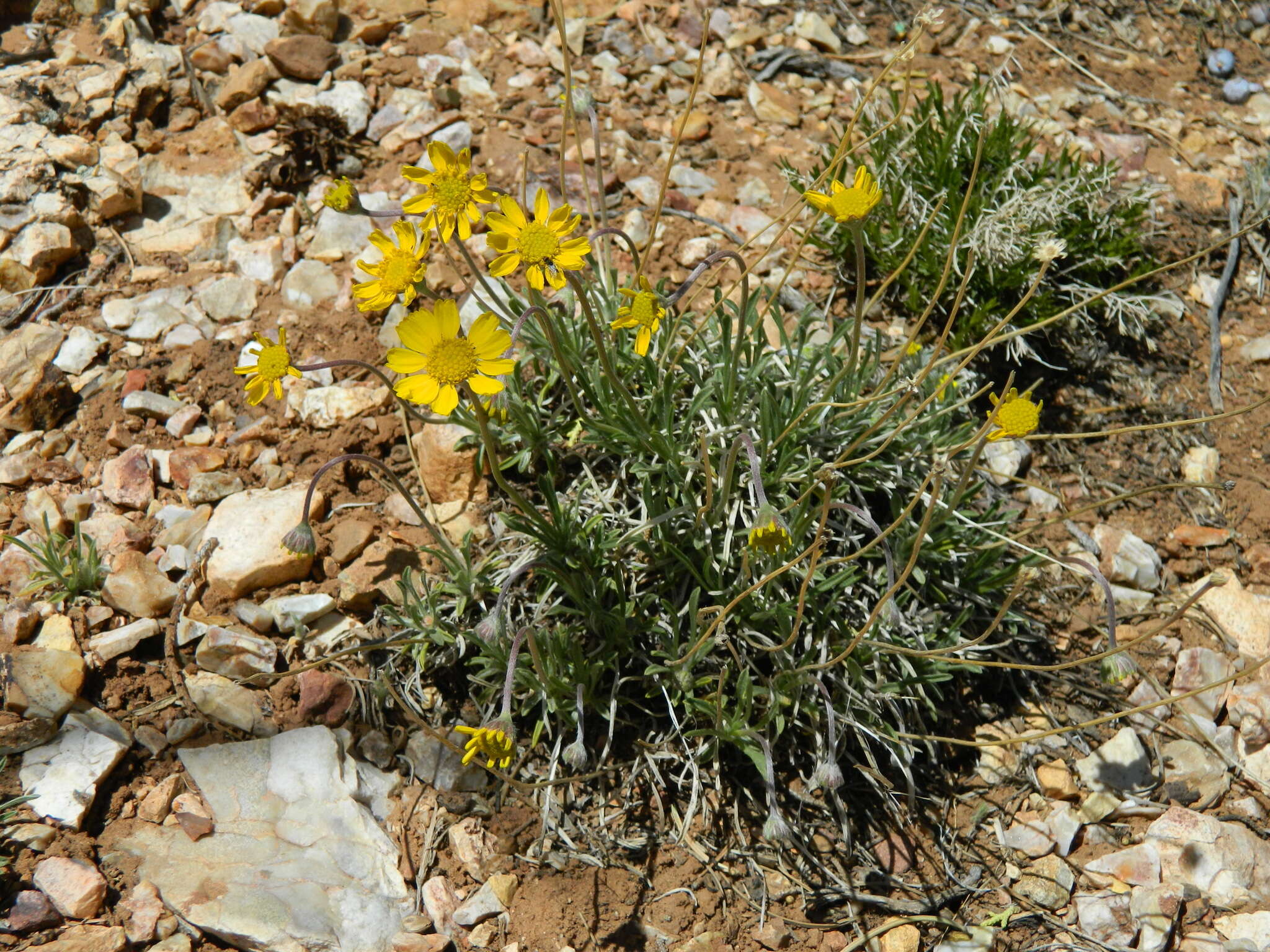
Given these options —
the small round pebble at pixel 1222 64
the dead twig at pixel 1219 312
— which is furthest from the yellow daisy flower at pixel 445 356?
the small round pebble at pixel 1222 64

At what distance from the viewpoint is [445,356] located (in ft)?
7.24

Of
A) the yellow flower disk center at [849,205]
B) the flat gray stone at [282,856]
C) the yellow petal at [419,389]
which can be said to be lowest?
the flat gray stone at [282,856]

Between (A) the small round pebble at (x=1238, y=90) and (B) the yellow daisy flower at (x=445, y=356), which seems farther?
(A) the small round pebble at (x=1238, y=90)

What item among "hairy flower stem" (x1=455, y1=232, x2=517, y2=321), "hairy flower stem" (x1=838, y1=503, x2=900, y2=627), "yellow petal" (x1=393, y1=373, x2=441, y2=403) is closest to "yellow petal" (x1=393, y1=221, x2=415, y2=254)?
"hairy flower stem" (x1=455, y1=232, x2=517, y2=321)

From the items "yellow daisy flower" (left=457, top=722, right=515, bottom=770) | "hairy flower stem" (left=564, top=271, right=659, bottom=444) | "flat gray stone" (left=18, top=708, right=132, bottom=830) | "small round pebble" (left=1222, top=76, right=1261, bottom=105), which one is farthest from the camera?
"small round pebble" (left=1222, top=76, right=1261, bottom=105)

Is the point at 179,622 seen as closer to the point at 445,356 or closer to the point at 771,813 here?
the point at 445,356

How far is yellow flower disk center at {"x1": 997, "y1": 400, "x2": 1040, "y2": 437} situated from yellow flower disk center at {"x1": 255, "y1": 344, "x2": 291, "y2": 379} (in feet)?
5.92

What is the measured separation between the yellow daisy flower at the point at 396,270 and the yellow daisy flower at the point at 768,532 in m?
1.04

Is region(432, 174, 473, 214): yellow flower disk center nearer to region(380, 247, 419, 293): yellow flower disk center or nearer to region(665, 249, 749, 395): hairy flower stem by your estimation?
region(380, 247, 419, 293): yellow flower disk center

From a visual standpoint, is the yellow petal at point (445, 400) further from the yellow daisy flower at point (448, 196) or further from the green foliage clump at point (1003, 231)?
the green foliage clump at point (1003, 231)

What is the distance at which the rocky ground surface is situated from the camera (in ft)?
8.28

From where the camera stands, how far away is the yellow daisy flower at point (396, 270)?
8.05ft

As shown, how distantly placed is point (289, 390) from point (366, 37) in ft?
6.53

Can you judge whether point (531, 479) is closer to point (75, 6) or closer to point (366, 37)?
point (366, 37)
